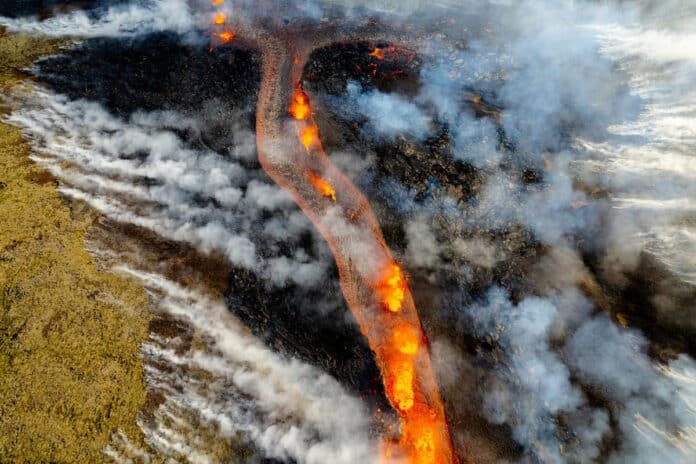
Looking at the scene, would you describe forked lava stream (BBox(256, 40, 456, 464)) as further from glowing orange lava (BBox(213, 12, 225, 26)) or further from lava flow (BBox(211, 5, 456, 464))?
glowing orange lava (BBox(213, 12, 225, 26))

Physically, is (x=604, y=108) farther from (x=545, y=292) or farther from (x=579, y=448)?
(x=579, y=448)

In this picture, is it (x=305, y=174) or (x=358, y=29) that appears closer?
(x=305, y=174)

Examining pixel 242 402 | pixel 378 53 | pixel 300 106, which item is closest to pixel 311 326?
pixel 242 402

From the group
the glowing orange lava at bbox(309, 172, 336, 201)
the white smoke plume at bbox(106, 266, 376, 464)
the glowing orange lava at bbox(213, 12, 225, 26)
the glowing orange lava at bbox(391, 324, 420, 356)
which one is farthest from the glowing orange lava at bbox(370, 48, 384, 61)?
the white smoke plume at bbox(106, 266, 376, 464)

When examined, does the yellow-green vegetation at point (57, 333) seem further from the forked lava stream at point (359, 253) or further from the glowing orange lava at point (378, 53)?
the glowing orange lava at point (378, 53)

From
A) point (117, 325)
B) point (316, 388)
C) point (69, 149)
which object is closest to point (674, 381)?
point (316, 388)

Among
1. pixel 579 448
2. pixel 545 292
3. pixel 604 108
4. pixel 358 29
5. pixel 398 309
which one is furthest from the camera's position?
pixel 358 29
